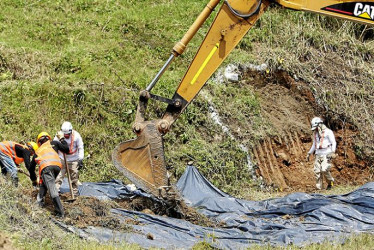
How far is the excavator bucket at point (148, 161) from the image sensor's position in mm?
10641

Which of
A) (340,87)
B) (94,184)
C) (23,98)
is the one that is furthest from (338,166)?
(23,98)

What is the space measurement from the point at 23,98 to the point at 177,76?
13.1ft

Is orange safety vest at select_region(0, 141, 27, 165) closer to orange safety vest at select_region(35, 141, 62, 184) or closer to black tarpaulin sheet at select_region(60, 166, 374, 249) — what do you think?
orange safety vest at select_region(35, 141, 62, 184)

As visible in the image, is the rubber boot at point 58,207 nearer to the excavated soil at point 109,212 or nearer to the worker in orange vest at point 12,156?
the excavated soil at point 109,212

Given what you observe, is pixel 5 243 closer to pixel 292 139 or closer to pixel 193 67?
pixel 193 67

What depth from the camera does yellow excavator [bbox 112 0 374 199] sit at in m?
10.6

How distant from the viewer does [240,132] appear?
16.7 meters

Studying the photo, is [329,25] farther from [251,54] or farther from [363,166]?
[363,166]

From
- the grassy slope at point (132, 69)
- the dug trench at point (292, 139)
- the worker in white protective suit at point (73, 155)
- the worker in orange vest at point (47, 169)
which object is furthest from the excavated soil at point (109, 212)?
the dug trench at point (292, 139)

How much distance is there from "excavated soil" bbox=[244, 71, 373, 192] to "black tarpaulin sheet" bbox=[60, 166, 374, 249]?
3451mm

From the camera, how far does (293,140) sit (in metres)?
17.4

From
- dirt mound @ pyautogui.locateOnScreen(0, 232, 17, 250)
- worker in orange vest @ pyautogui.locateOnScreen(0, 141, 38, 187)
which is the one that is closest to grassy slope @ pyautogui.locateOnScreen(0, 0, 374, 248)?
worker in orange vest @ pyautogui.locateOnScreen(0, 141, 38, 187)

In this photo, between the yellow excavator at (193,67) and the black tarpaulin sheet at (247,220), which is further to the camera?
the yellow excavator at (193,67)

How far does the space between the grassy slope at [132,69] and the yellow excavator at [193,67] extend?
415 cm
